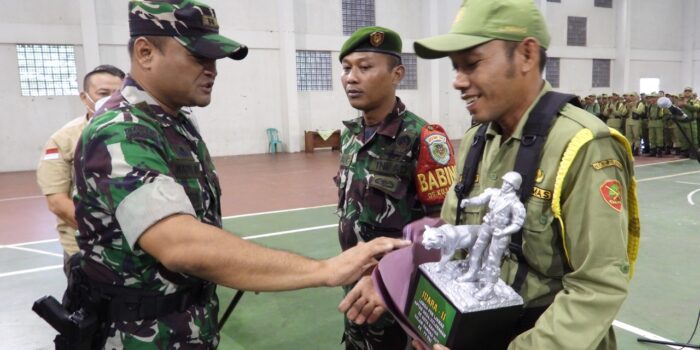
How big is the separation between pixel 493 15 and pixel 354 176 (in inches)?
56.9

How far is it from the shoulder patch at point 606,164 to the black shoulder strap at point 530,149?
0.15m

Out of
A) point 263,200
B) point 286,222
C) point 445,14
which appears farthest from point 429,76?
point 286,222

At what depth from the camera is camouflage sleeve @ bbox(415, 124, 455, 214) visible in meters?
2.54

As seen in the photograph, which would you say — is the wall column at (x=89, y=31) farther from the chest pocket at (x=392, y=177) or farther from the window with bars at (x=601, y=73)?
the window with bars at (x=601, y=73)

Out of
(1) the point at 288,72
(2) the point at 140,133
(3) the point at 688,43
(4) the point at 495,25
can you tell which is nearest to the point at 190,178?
(2) the point at 140,133

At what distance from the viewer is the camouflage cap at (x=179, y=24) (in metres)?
1.76

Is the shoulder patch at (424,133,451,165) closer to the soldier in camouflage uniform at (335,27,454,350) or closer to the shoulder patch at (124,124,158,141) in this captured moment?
the soldier in camouflage uniform at (335,27,454,350)

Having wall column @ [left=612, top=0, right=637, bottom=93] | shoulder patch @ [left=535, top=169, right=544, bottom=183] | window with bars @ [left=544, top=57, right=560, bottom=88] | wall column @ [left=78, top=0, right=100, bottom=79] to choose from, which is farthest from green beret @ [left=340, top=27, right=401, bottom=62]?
wall column @ [left=612, top=0, right=637, bottom=93]

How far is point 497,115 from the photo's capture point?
1.52m

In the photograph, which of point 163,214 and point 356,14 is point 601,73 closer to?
point 356,14

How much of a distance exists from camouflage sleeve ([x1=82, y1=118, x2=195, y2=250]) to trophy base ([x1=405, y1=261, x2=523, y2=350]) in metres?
0.79

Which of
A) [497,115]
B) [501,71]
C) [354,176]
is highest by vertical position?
[501,71]

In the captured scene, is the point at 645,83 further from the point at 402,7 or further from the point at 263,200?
the point at 263,200

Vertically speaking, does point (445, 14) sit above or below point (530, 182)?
above
